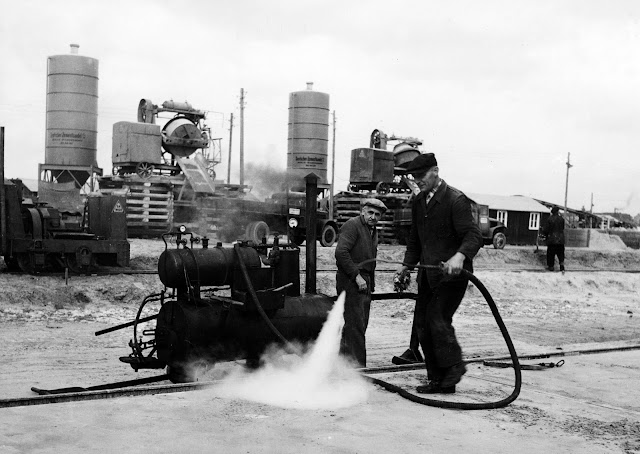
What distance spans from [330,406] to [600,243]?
43711 millimetres

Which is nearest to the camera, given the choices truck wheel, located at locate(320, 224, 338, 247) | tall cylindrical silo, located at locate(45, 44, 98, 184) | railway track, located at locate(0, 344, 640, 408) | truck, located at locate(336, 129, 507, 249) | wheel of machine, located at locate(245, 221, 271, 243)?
railway track, located at locate(0, 344, 640, 408)

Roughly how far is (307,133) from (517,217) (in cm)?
1651

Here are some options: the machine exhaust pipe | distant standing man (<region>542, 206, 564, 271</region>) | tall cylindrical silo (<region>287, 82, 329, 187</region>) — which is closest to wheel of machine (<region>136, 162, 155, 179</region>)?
tall cylindrical silo (<region>287, 82, 329, 187</region>)

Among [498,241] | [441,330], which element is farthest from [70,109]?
[441,330]

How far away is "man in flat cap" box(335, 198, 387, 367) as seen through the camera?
25.0 feet

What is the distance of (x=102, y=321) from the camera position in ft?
43.0

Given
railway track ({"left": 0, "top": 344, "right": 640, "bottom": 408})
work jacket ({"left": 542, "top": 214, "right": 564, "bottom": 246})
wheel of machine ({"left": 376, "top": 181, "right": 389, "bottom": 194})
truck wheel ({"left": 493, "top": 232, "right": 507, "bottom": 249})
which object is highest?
wheel of machine ({"left": 376, "top": 181, "right": 389, "bottom": 194})

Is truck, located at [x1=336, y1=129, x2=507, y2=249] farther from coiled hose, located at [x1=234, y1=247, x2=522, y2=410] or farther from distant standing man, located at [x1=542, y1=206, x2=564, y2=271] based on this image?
coiled hose, located at [x1=234, y1=247, x2=522, y2=410]

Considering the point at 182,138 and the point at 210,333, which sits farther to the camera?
the point at 182,138

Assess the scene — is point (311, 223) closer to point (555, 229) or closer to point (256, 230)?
point (256, 230)

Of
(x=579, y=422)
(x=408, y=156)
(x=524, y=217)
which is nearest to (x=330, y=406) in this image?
(x=579, y=422)

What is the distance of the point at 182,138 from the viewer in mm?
26625

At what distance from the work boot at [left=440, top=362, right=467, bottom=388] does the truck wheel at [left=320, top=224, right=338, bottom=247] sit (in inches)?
665

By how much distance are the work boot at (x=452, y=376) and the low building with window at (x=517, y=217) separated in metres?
35.3
